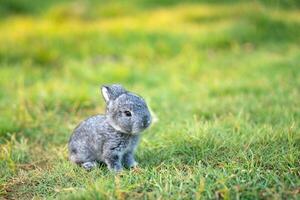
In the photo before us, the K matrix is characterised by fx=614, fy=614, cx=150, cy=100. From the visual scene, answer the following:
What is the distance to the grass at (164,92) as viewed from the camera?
18.1 ft

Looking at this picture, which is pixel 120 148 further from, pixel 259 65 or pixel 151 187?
pixel 259 65

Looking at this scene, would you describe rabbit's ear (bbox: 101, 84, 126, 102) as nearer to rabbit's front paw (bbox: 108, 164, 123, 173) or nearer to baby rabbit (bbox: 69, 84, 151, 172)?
baby rabbit (bbox: 69, 84, 151, 172)

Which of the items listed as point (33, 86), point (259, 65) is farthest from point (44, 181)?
point (259, 65)

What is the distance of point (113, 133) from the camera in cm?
623

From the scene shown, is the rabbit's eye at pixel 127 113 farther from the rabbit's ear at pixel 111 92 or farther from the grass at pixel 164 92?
the grass at pixel 164 92

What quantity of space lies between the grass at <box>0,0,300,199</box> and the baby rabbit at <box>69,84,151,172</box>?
180mm

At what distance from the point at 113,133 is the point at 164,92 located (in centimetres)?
352

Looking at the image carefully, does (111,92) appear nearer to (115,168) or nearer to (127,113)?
(127,113)

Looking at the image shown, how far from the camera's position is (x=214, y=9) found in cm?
1485

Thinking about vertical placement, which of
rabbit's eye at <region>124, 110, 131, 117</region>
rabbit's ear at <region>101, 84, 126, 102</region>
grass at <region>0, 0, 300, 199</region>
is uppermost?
rabbit's ear at <region>101, 84, 126, 102</region>

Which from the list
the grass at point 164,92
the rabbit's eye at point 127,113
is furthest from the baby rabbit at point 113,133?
the grass at point 164,92

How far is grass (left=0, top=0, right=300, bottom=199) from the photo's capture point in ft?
18.1

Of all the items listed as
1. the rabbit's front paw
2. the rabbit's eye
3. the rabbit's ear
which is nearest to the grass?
the rabbit's front paw

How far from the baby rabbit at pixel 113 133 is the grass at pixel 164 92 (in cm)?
18
